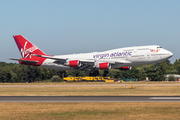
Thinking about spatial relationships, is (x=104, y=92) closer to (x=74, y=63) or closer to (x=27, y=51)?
(x=74, y=63)

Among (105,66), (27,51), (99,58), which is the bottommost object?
(105,66)

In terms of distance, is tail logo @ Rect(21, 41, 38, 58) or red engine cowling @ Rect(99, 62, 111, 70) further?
tail logo @ Rect(21, 41, 38, 58)

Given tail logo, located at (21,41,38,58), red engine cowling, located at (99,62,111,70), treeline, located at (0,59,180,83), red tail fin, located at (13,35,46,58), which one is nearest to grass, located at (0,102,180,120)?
red engine cowling, located at (99,62,111,70)

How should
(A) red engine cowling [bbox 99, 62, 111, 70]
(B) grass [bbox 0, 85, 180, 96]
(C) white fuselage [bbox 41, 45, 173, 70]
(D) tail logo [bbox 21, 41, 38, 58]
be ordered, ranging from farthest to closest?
(D) tail logo [bbox 21, 41, 38, 58], (A) red engine cowling [bbox 99, 62, 111, 70], (C) white fuselage [bbox 41, 45, 173, 70], (B) grass [bbox 0, 85, 180, 96]

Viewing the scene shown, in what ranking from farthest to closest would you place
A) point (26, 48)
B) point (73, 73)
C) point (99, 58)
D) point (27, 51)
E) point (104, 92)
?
1. point (73, 73)
2. point (26, 48)
3. point (27, 51)
4. point (99, 58)
5. point (104, 92)

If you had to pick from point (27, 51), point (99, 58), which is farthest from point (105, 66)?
point (27, 51)

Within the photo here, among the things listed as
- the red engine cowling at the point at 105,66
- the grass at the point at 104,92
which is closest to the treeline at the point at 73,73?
the red engine cowling at the point at 105,66

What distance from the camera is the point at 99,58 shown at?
62188 mm

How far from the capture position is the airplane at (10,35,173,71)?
5591 cm

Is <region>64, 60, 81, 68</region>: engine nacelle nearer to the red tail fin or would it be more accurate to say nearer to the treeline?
the red tail fin

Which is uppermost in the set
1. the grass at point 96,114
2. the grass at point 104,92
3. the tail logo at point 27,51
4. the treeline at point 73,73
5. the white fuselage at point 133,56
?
the tail logo at point 27,51

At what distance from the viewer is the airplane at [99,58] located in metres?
55.9

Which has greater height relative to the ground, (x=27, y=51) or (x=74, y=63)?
(x=27, y=51)

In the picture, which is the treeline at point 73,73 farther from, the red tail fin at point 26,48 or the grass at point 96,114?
the grass at point 96,114
